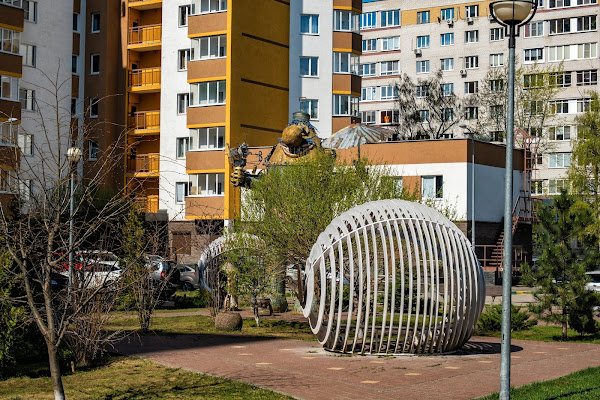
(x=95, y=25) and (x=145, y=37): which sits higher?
(x=95, y=25)

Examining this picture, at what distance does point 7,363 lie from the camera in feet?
46.6

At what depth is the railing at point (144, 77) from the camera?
54.2 meters

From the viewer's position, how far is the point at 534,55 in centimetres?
7594

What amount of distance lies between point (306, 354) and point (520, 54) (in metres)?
65.1

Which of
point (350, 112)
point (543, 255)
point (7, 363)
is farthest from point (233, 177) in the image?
point (350, 112)

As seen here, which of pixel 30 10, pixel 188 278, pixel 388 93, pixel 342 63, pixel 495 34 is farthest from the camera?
pixel 388 93

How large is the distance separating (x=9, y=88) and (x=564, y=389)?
3871 cm

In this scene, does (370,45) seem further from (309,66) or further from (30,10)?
(30,10)

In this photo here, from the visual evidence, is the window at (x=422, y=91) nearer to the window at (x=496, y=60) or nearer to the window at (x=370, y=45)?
the window at (x=496, y=60)

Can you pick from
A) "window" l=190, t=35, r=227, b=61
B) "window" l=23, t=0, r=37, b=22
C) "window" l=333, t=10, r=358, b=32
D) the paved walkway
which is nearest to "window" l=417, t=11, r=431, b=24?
"window" l=333, t=10, r=358, b=32

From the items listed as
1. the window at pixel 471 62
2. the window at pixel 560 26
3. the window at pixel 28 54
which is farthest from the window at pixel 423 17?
the window at pixel 28 54

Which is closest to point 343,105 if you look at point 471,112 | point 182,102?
point 182,102

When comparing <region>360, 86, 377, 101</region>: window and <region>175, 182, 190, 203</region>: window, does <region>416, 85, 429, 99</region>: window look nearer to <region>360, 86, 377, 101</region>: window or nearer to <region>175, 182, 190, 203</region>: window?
<region>360, 86, 377, 101</region>: window

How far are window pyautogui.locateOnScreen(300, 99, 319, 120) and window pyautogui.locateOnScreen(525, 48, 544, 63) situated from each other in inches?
1210
